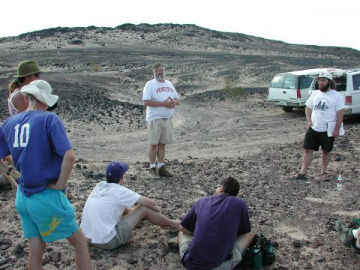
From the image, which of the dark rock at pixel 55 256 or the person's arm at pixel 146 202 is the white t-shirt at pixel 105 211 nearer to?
the person's arm at pixel 146 202

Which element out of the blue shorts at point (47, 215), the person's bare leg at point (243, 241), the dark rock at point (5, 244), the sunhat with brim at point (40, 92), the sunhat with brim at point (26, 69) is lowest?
the dark rock at point (5, 244)

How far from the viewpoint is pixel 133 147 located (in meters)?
12.3

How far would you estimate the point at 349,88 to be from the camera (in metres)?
13.9

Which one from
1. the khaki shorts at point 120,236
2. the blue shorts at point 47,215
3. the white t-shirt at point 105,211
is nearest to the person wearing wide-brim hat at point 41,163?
the blue shorts at point 47,215

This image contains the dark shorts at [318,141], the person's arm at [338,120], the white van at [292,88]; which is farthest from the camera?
the white van at [292,88]

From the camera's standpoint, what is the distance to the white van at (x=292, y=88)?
16.4 meters

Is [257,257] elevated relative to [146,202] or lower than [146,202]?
lower

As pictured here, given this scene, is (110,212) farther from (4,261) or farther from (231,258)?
(231,258)

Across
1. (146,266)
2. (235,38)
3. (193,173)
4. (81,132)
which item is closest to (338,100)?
(193,173)

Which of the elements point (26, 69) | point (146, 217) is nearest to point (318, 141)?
point (146, 217)

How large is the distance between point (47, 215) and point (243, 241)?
2055mm

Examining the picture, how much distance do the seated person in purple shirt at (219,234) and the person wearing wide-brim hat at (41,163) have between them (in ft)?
4.22

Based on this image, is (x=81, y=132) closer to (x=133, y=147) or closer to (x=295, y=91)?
(x=133, y=147)

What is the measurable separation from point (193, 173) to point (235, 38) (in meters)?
52.6
